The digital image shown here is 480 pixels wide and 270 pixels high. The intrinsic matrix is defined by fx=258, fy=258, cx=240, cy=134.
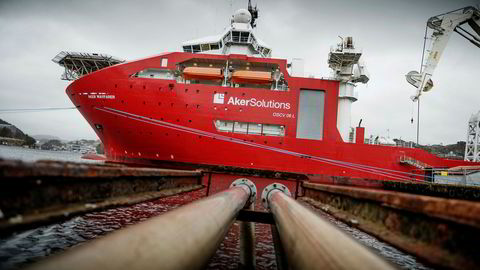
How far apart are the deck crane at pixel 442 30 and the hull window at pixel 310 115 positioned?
605 centimetres

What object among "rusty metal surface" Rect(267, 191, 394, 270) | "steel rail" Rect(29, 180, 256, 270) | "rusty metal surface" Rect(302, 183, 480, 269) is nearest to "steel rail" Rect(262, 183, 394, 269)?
"rusty metal surface" Rect(267, 191, 394, 270)

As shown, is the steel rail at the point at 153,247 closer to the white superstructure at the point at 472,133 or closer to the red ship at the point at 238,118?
the red ship at the point at 238,118

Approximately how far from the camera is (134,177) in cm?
217

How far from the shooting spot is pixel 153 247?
1.03 metres

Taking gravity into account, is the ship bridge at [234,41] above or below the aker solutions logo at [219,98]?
above

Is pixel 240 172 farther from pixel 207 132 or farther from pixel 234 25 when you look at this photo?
pixel 234 25

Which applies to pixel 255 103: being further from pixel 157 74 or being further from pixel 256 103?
pixel 157 74

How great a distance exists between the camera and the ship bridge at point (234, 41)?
15.6 meters

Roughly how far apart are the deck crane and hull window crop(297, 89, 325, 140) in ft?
19.9

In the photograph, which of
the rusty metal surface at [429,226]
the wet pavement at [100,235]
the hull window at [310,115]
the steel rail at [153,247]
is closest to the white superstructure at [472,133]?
the hull window at [310,115]

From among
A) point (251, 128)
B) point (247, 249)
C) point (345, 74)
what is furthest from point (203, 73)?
point (247, 249)

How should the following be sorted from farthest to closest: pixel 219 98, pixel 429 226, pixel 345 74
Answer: pixel 345 74 < pixel 219 98 < pixel 429 226

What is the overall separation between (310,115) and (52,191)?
1169cm

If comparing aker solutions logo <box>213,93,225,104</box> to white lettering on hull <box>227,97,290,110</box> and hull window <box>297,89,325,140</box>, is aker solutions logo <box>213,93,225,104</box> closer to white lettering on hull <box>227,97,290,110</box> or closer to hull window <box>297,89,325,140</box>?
white lettering on hull <box>227,97,290,110</box>
